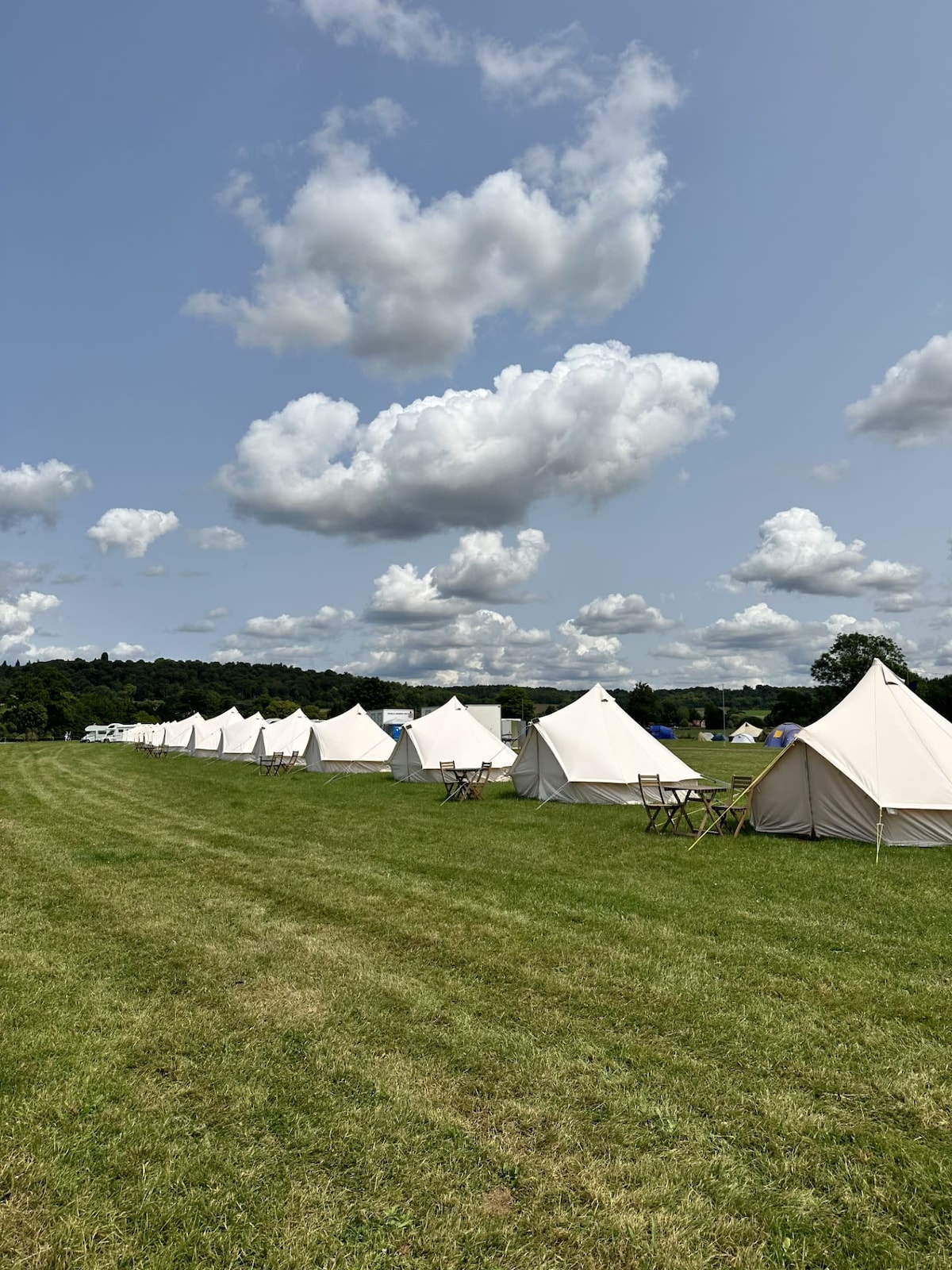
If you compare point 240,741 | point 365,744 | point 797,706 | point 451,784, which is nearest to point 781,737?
point 797,706

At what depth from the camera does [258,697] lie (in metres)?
117

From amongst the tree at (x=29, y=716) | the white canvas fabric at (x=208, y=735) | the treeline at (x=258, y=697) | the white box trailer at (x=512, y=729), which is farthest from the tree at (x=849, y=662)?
the tree at (x=29, y=716)

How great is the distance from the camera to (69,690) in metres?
108

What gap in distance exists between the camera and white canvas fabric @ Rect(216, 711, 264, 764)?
35.6 metres

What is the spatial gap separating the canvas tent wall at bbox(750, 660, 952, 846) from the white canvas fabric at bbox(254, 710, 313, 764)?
2096 cm

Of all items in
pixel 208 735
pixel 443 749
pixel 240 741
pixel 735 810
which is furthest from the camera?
pixel 208 735

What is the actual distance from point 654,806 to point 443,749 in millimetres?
9448

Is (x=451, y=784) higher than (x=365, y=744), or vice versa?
(x=365, y=744)

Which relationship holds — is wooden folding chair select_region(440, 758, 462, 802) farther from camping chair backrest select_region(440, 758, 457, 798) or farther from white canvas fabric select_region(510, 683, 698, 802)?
white canvas fabric select_region(510, 683, 698, 802)

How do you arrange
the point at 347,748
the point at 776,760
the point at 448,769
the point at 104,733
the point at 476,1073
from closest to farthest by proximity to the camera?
the point at 476,1073 → the point at 776,760 → the point at 448,769 → the point at 347,748 → the point at 104,733

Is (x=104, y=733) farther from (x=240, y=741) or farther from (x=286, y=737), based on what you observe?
(x=286, y=737)

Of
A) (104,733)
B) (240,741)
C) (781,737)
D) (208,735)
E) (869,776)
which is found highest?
(781,737)

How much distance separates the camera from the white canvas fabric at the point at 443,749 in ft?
73.7

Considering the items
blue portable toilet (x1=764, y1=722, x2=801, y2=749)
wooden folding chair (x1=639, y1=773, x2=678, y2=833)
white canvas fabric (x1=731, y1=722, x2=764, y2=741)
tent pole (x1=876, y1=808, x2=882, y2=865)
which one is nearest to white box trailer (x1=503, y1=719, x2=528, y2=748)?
blue portable toilet (x1=764, y1=722, x2=801, y2=749)
